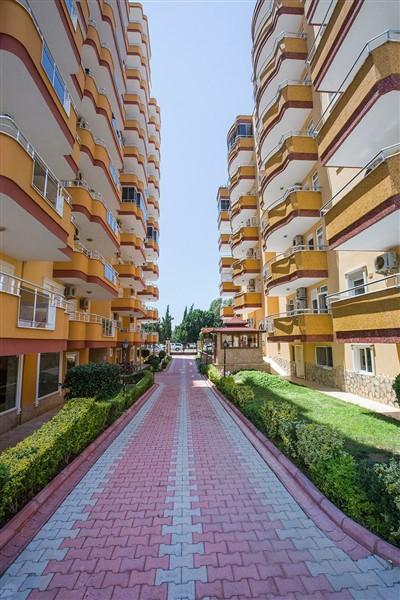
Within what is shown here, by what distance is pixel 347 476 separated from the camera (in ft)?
14.4

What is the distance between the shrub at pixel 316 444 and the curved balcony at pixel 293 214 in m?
12.6

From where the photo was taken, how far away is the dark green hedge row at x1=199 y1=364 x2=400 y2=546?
370 cm

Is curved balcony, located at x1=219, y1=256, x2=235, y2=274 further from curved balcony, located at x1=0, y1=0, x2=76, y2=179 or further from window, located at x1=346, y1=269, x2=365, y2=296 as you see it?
curved balcony, located at x1=0, y1=0, x2=76, y2=179

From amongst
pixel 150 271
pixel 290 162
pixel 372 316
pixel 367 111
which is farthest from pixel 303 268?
A: pixel 150 271

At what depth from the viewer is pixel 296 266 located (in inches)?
611

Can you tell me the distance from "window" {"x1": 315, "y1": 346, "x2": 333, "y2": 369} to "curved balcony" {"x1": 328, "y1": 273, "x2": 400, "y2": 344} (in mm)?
5379

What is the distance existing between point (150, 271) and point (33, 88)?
2833cm

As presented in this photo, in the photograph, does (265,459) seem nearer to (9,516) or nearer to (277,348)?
(9,516)

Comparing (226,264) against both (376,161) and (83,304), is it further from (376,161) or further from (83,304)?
(376,161)

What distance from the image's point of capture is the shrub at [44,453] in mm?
4223

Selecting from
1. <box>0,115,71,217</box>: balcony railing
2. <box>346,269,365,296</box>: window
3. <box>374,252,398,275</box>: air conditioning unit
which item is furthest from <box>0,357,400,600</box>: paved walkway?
<box>346,269,365,296</box>: window

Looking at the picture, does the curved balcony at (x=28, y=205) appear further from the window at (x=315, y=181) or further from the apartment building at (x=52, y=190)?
the window at (x=315, y=181)

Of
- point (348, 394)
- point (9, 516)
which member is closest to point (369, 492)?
point (9, 516)

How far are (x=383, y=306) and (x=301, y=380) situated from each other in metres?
11.2
